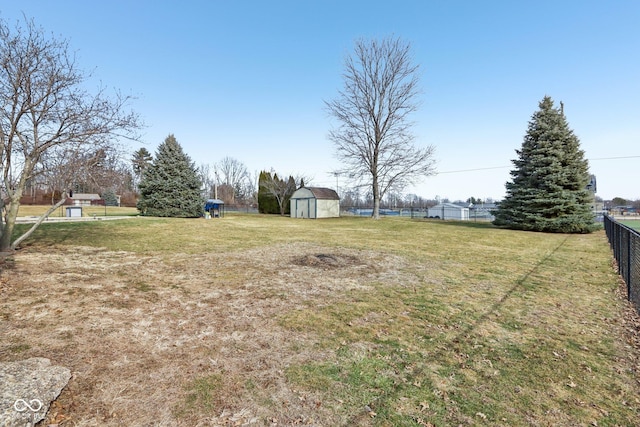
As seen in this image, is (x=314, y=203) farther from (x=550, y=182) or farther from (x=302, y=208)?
(x=550, y=182)

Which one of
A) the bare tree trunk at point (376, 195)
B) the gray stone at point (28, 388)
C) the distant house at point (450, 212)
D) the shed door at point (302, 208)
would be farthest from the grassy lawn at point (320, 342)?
the distant house at point (450, 212)

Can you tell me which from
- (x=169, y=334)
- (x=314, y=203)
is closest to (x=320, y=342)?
(x=169, y=334)

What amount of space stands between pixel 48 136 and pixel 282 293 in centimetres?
659

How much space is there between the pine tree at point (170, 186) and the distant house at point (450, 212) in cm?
2702

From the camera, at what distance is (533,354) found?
355 cm

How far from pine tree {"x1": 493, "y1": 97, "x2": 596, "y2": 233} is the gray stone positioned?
21097 mm

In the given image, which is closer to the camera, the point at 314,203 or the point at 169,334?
the point at 169,334

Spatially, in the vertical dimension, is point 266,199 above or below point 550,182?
below

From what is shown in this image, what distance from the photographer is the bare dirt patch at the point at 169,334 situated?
251 centimetres

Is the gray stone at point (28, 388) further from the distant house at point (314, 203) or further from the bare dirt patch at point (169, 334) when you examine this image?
the distant house at point (314, 203)

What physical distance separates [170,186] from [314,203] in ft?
41.1

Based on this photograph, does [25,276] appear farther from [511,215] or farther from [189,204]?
[511,215]

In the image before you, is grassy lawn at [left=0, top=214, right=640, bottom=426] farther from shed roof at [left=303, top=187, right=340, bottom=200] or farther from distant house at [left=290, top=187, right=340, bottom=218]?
shed roof at [left=303, top=187, right=340, bottom=200]

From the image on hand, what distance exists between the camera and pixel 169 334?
382 centimetres
